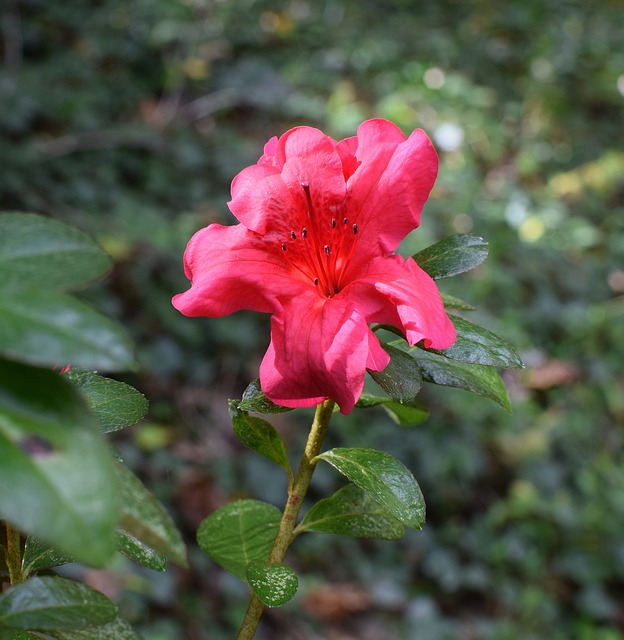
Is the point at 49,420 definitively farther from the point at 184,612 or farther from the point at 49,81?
the point at 49,81

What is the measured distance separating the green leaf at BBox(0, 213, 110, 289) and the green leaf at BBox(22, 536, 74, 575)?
22 centimetres

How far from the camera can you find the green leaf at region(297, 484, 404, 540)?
51cm

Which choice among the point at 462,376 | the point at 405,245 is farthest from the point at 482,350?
the point at 405,245

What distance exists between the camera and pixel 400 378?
17.3 inches

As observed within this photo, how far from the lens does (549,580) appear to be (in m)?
2.31

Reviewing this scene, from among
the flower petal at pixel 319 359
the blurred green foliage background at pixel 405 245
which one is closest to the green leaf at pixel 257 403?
the flower petal at pixel 319 359

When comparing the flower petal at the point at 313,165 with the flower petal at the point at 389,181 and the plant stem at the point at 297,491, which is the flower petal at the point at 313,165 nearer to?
the flower petal at the point at 389,181

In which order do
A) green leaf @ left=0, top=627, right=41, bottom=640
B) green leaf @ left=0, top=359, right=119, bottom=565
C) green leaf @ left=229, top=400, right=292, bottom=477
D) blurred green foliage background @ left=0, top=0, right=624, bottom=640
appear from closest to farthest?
green leaf @ left=0, top=359, right=119, bottom=565, green leaf @ left=0, top=627, right=41, bottom=640, green leaf @ left=229, top=400, right=292, bottom=477, blurred green foliage background @ left=0, top=0, right=624, bottom=640

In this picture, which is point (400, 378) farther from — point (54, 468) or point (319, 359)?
point (54, 468)

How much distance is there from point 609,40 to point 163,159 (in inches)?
111

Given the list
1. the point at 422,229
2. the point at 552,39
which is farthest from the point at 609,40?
the point at 422,229

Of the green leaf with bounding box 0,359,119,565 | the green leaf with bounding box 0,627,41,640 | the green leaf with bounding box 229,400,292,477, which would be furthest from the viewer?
the green leaf with bounding box 229,400,292,477

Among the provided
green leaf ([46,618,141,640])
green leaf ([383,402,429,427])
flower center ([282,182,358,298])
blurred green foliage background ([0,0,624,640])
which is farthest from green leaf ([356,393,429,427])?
blurred green foliage background ([0,0,624,640])

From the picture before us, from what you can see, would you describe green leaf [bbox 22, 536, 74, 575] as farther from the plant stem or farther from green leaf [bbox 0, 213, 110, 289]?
green leaf [bbox 0, 213, 110, 289]
